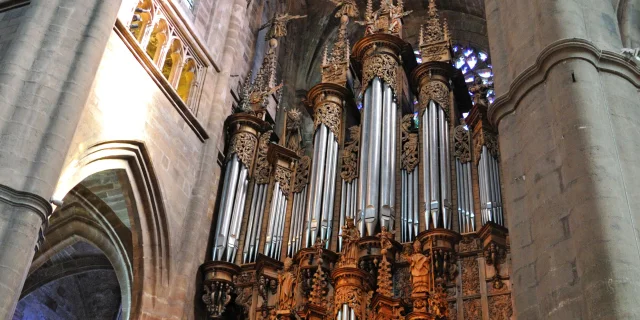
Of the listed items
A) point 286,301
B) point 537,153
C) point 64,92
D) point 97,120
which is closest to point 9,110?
point 64,92

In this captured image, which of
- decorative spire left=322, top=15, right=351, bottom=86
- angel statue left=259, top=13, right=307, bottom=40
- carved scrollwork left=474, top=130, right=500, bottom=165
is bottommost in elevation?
carved scrollwork left=474, top=130, right=500, bottom=165

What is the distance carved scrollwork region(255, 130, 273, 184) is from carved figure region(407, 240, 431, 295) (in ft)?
13.3

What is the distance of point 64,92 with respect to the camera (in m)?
9.66

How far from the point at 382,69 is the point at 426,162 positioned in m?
2.77

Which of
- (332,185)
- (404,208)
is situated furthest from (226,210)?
(404,208)

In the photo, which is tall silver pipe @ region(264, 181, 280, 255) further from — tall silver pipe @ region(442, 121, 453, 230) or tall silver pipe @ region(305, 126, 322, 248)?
tall silver pipe @ region(442, 121, 453, 230)

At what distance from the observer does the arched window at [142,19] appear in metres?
12.6

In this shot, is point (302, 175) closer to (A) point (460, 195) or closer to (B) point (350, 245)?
(B) point (350, 245)

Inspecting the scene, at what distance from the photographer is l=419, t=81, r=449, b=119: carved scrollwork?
44.3 ft

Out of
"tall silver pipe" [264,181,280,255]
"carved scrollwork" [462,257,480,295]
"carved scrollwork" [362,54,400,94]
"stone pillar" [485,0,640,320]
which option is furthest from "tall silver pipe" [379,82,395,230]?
"stone pillar" [485,0,640,320]

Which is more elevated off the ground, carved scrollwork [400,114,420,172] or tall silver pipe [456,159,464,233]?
carved scrollwork [400,114,420,172]

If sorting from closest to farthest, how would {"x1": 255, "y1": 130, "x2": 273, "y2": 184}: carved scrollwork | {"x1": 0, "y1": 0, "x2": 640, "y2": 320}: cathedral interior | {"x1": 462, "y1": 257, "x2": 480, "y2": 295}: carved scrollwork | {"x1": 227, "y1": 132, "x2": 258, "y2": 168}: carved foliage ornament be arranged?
1. {"x1": 0, "y1": 0, "x2": 640, "y2": 320}: cathedral interior
2. {"x1": 462, "y1": 257, "x2": 480, "y2": 295}: carved scrollwork
3. {"x1": 255, "y1": 130, "x2": 273, "y2": 184}: carved scrollwork
4. {"x1": 227, "y1": 132, "x2": 258, "y2": 168}: carved foliage ornament

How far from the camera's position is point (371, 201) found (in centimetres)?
1223

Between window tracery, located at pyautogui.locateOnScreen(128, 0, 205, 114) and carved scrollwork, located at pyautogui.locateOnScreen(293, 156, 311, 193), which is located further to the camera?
carved scrollwork, located at pyautogui.locateOnScreen(293, 156, 311, 193)
